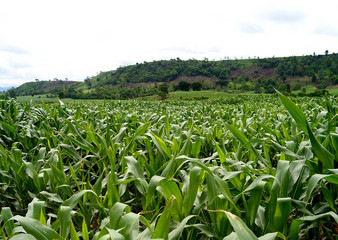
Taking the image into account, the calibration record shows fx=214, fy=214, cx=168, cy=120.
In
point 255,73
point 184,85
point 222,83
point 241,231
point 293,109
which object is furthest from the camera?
point 255,73

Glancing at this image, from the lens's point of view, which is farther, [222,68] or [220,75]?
[222,68]

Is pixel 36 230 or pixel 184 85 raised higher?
pixel 184 85

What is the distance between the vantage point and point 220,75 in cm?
11038

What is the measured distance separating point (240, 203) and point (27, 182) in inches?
66.7

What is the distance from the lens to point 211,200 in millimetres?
1030

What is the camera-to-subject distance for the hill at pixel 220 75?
8625cm

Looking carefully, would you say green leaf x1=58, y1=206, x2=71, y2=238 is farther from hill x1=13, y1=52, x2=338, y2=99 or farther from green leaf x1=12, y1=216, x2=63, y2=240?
hill x1=13, y1=52, x2=338, y2=99

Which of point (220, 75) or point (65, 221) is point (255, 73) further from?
point (65, 221)

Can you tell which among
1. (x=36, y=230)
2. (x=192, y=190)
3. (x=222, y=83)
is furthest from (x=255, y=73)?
(x=36, y=230)

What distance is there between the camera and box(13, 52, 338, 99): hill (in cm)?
8625

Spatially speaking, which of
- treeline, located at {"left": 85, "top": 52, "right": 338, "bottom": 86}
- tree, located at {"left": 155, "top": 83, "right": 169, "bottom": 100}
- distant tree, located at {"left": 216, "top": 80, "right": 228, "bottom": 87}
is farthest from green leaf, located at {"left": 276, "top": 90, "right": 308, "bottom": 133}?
distant tree, located at {"left": 216, "top": 80, "right": 228, "bottom": 87}

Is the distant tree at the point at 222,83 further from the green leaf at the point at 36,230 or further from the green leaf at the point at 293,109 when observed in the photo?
the green leaf at the point at 36,230

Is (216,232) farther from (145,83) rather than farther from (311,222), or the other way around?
(145,83)

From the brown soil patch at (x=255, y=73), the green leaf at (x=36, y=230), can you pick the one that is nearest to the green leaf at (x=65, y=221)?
the green leaf at (x=36, y=230)
